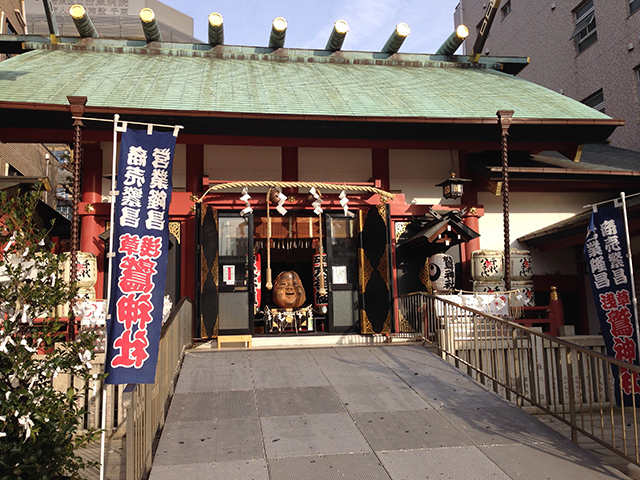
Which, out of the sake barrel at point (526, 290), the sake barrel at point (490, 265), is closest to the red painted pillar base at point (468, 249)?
the sake barrel at point (490, 265)

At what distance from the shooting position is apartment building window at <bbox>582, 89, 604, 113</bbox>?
66.7 ft

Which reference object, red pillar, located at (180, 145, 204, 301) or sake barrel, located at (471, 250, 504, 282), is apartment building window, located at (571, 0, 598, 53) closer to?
sake barrel, located at (471, 250, 504, 282)

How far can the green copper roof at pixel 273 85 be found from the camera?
41.9 ft

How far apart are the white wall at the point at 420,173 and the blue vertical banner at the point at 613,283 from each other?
5.11m

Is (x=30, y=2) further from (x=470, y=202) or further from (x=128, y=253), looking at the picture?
(x=128, y=253)

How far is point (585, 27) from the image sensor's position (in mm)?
21203

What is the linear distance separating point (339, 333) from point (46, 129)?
7957mm

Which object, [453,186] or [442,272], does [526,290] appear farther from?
[453,186]

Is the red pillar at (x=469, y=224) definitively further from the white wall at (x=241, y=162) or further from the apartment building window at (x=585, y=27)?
the apartment building window at (x=585, y=27)

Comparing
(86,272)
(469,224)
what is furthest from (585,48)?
(86,272)

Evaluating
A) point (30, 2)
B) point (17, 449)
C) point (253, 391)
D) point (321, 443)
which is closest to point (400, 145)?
point (253, 391)

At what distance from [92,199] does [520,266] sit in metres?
10.2

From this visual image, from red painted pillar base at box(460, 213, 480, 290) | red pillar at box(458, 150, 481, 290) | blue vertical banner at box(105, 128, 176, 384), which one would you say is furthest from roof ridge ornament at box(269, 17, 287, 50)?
blue vertical banner at box(105, 128, 176, 384)

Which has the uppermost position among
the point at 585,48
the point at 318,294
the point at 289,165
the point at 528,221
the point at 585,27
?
the point at 585,27
